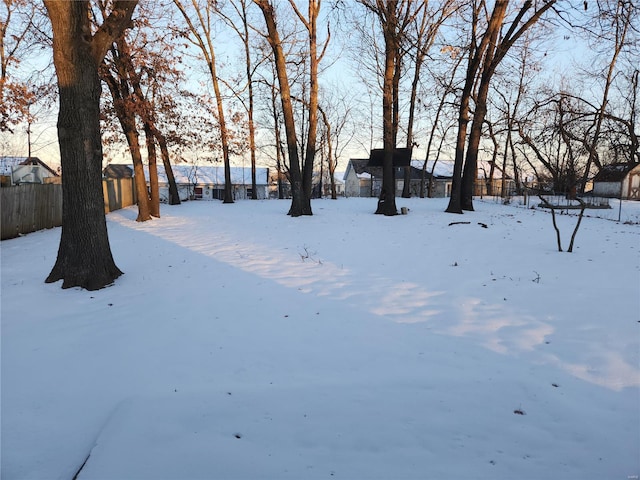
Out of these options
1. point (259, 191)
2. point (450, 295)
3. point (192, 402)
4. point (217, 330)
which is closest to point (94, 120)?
point (217, 330)

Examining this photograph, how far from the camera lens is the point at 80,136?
530 centimetres

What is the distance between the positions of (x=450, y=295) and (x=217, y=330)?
3015 mm

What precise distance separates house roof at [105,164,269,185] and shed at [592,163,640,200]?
4001cm

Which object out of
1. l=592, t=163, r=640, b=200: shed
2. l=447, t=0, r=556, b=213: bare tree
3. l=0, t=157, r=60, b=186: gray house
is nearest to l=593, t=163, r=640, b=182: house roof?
l=592, t=163, r=640, b=200: shed

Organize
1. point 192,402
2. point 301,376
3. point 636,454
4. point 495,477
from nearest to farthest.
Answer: point 495,477 → point 636,454 → point 192,402 → point 301,376

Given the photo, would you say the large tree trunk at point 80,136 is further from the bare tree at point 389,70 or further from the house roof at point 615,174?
the house roof at point 615,174

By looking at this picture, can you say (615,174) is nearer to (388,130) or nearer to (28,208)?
(388,130)

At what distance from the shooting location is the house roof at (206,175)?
166 ft

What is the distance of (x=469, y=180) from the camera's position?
1698cm

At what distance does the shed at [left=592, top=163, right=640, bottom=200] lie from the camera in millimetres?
36656

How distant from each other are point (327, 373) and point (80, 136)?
16.0 ft

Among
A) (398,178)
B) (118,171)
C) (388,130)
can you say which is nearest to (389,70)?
(388,130)

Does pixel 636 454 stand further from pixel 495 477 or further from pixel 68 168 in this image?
pixel 68 168

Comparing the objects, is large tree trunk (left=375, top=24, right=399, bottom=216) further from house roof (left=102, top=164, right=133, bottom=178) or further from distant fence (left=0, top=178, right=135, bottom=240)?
house roof (left=102, top=164, right=133, bottom=178)
